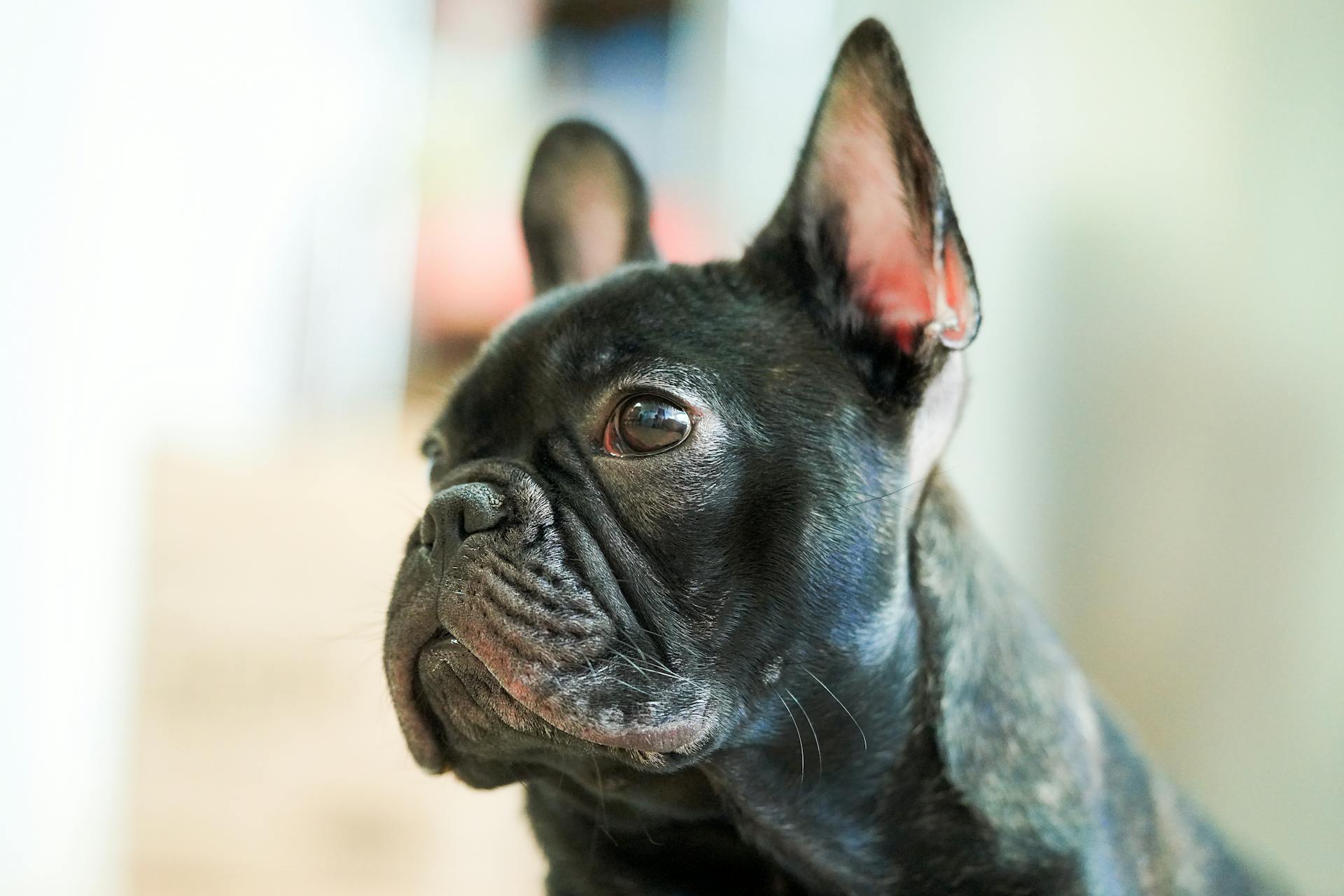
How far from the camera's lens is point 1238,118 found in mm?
1572

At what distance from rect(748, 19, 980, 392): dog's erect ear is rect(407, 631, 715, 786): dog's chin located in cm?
32

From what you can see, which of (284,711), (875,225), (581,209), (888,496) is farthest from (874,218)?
(284,711)

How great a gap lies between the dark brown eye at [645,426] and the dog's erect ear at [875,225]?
0.17m

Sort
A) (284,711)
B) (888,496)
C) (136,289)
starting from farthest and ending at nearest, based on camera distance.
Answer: (136,289), (284,711), (888,496)

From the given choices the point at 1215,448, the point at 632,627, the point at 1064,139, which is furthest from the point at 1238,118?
the point at 632,627

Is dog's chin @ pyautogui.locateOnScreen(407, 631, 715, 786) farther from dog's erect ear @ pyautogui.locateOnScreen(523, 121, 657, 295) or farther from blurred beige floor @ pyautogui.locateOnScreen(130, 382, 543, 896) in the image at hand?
blurred beige floor @ pyautogui.locateOnScreen(130, 382, 543, 896)

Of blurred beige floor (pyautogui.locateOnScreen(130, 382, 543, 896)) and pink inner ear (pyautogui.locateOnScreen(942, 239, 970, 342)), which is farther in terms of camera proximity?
blurred beige floor (pyautogui.locateOnScreen(130, 382, 543, 896))

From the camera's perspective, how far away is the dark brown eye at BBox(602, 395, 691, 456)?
791 millimetres

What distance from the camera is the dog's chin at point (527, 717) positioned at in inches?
28.7

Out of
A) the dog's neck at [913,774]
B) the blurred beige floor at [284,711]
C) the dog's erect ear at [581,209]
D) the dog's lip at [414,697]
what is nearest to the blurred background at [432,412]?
the blurred beige floor at [284,711]

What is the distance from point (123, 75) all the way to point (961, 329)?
5.36ft

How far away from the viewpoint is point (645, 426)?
80 centimetres

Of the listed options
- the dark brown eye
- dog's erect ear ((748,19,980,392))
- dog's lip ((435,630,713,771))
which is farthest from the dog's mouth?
dog's erect ear ((748,19,980,392))

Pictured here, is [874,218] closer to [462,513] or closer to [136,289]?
[462,513]
